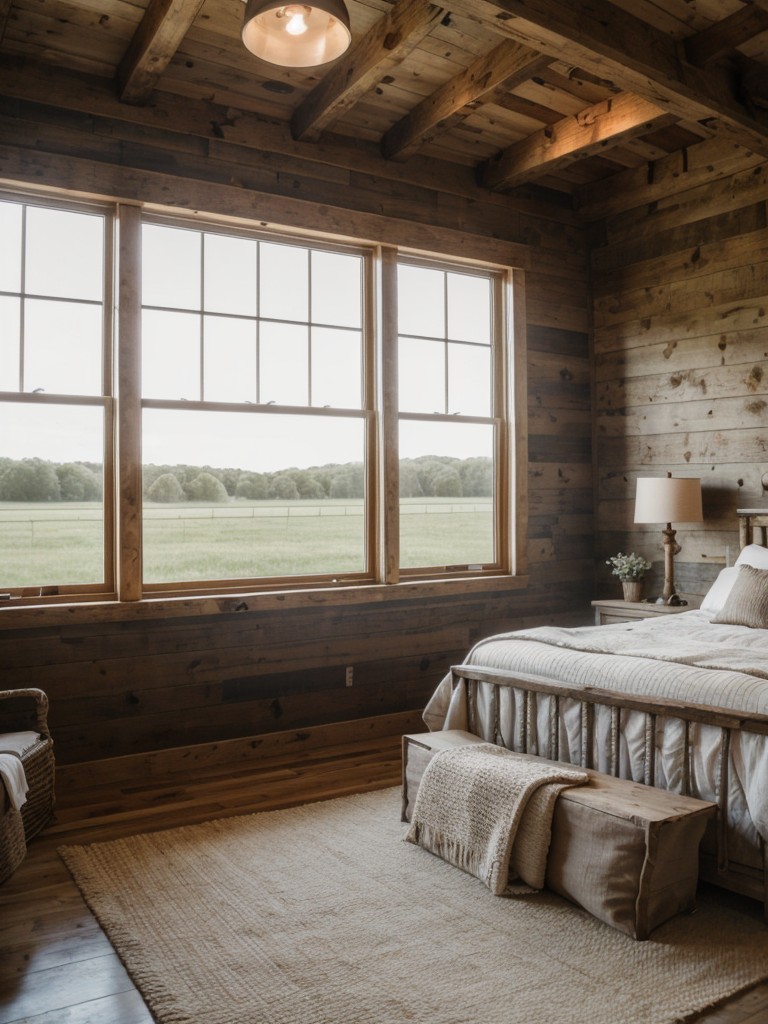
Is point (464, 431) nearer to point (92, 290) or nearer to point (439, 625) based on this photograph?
point (439, 625)

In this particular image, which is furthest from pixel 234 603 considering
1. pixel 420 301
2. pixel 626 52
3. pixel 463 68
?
pixel 626 52

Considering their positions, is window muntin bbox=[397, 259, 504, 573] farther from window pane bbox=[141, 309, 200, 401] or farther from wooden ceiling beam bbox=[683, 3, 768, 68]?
wooden ceiling beam bbox=[683, 3, 768, 68]

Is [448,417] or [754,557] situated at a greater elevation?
[448,417]

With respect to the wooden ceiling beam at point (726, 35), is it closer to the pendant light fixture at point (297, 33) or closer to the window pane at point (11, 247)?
the pendant light fixture at point (297, 33)

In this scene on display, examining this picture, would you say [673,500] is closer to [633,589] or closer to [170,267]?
[633,589]

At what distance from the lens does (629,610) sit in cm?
459

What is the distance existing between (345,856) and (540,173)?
148 inches

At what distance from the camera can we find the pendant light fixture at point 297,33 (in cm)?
248

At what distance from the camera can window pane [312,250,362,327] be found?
14.5ft

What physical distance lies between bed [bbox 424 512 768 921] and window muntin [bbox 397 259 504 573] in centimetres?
136

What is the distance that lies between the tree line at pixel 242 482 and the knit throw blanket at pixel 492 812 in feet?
6.02

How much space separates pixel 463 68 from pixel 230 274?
1.48 metres

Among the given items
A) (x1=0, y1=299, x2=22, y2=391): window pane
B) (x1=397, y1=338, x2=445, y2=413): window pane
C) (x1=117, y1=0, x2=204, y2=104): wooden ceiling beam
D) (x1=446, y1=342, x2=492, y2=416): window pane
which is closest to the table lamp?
(x1=446, y1=342, x2=492, y2=416): window pane

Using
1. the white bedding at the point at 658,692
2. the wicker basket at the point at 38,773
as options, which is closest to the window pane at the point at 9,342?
the wicker basket at the point at 38,773
